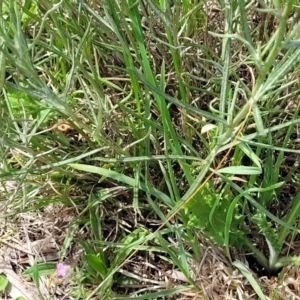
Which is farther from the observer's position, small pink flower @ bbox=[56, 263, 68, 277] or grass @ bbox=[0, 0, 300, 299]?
small pink flower @ bbox=[56, 263, 68, 277]

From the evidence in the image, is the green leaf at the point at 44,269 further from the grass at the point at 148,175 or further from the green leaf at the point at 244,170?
the green leaf at the point at 244,170

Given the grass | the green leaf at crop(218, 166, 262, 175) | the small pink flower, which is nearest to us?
the green leaf at crop(218, 166, 262, 175)

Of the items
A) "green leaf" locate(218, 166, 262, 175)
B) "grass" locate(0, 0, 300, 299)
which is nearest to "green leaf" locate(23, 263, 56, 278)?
"grass" locate(0, 0, 300, 299)

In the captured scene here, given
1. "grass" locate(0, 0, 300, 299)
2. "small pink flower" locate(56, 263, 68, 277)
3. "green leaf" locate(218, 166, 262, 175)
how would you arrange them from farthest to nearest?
"small pink flower" locate(56, 263, 68, 277)
"grass" locate(0, 0, 300, 299)
"green leaf" locate(218, 166, 262, 175)

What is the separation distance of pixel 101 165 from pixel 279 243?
15.1 inches

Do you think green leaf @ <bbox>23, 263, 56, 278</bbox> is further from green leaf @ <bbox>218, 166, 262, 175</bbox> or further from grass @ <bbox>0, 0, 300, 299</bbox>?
green leaf @ <bbox>218, 166, 262, 175</bbox>

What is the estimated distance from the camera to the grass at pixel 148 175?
992 millimetres

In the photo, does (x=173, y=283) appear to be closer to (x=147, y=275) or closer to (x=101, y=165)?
(x=147, y=275)

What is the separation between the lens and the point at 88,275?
1142 millimetres

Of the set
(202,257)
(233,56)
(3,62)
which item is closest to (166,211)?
(202,257)

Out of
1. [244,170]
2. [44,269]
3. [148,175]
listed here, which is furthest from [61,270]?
[244,170]

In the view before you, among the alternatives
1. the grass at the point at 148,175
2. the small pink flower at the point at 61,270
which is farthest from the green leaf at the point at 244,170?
the small pink flower at the point at 61,270

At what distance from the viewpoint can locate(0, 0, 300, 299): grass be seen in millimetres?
992

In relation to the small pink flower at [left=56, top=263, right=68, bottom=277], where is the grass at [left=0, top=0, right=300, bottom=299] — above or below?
above
